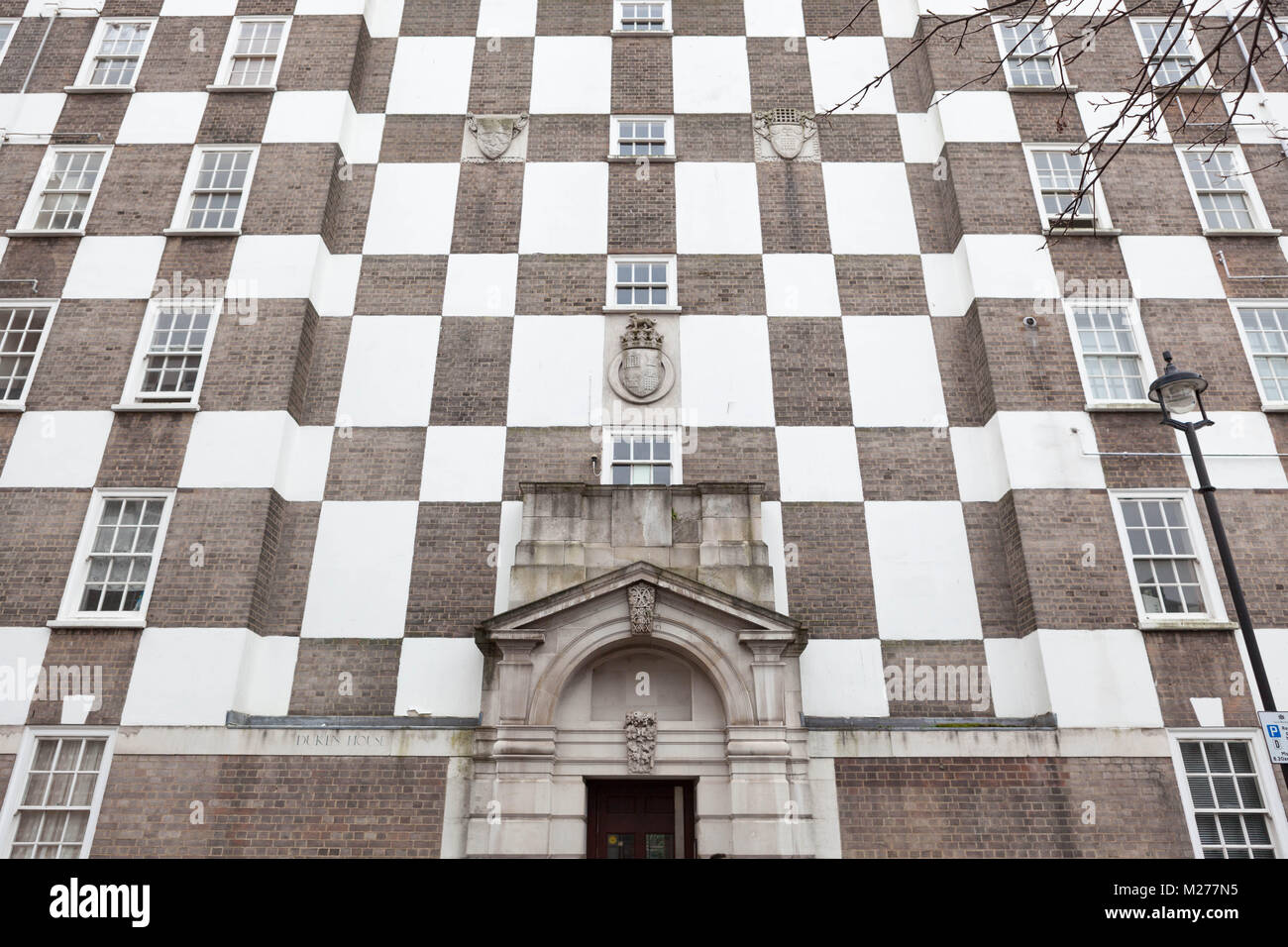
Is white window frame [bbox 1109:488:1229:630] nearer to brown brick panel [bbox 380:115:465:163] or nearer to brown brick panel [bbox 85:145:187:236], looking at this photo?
brown brick panel [bbox 380:115:465:163]

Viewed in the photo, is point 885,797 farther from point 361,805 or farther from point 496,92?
point 496,92

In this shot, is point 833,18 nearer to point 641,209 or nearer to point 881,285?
point 641,209

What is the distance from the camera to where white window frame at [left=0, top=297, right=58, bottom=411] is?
578 inches

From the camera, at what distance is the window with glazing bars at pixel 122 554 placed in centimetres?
1349

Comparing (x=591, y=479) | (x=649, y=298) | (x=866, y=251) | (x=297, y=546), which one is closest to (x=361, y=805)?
(x=297, y=546)

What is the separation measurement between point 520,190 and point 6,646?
497 inches

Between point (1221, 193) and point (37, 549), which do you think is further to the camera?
point (1221, 193)

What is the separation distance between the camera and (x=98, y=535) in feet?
45.7

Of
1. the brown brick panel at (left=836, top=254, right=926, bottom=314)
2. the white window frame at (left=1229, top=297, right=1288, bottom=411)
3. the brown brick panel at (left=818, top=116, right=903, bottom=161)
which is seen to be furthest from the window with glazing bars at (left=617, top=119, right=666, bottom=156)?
the white window frame at (left=1229, top=297, right=1288, bottom=411)

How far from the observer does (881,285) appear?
16297 millimetres

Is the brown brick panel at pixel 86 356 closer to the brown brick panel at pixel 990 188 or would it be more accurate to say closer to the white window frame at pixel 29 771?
the white window frame at pixel 29 771

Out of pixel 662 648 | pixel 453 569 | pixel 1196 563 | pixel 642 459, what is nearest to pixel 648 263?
pixel 642 459

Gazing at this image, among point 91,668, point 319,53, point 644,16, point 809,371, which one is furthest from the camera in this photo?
point 644,16

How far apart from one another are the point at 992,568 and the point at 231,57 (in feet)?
64.7
